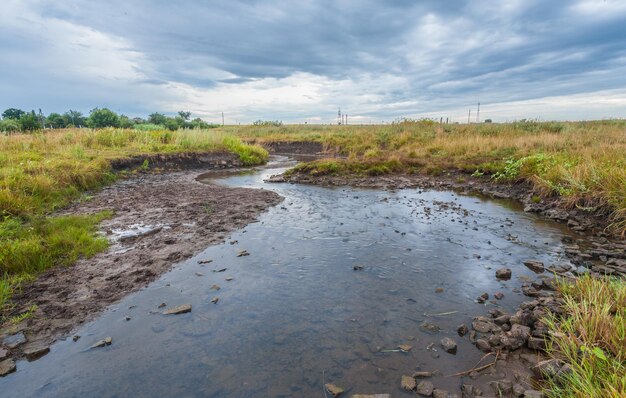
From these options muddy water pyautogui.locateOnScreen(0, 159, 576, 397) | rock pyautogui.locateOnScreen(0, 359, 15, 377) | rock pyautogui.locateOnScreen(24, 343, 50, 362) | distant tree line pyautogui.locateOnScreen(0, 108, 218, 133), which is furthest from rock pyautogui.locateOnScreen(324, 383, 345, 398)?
distant tree line pyautogui.locateOnScreen(0, 108, 218, 133)

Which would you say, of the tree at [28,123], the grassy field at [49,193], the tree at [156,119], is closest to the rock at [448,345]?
the grassy field at [49,193]

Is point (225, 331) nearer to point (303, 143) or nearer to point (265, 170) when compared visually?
point (265, 170)

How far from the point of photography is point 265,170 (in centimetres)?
2142

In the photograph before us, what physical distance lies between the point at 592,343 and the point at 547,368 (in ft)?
1.69

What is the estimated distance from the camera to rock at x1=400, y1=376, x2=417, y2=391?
134 inches

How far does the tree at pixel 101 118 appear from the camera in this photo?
38.2 m

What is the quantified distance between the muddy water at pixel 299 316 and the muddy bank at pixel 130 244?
391 millimetres

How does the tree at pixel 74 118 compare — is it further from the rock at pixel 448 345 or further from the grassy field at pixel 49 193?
the rock at pixel 448 345

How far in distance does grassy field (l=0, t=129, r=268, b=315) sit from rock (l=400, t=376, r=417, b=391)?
17.7ft

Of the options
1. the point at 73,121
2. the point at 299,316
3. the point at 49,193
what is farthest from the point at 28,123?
the point at 299,316

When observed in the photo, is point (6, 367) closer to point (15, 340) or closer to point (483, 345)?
point (15, 340)

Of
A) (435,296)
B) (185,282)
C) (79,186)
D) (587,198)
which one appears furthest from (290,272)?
(79,186)

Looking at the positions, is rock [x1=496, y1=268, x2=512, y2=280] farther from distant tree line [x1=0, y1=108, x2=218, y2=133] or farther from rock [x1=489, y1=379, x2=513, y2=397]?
distant tree line [x1=0, y1=108, x2=218, y2=133]

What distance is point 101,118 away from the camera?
126ft
